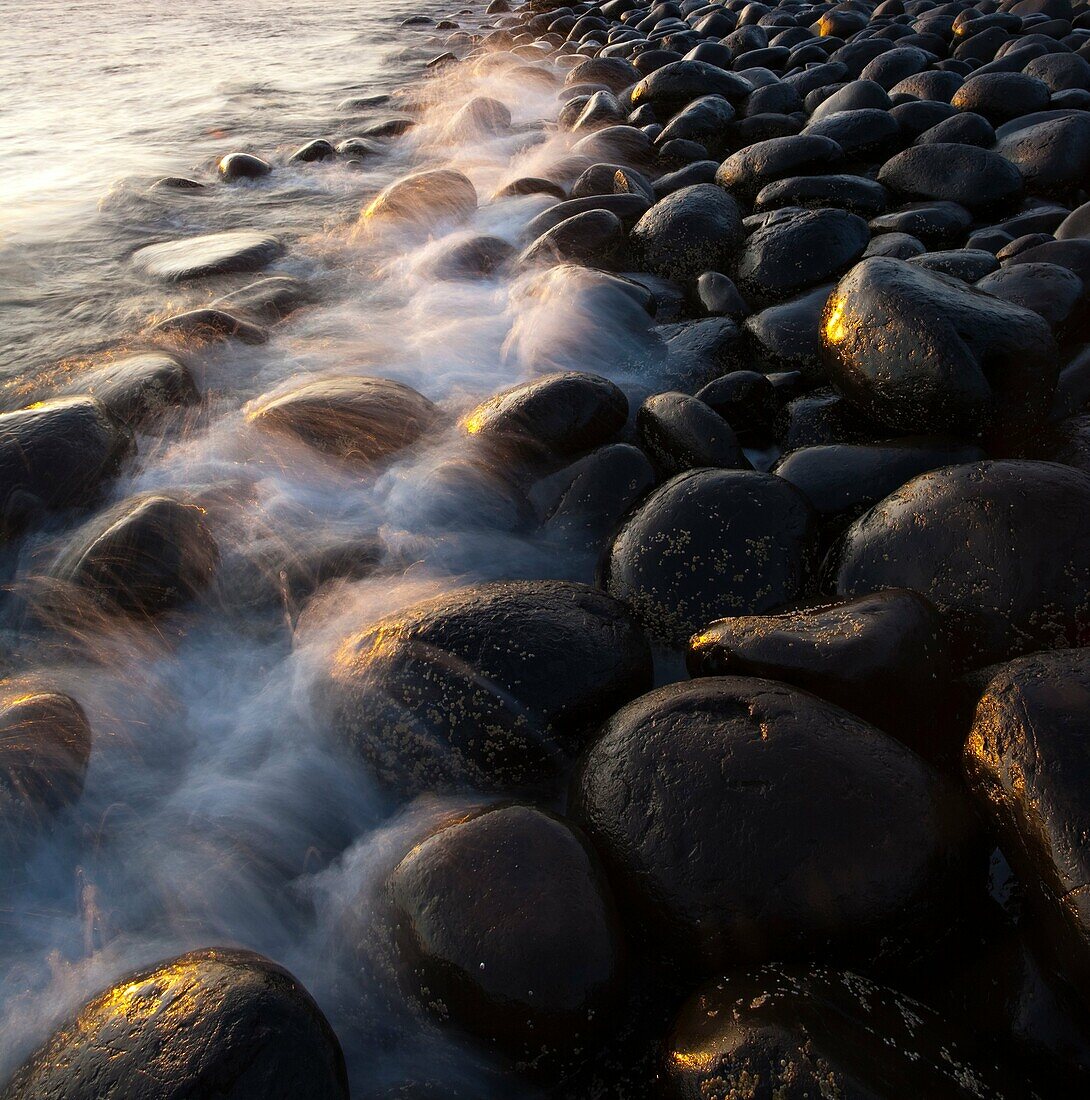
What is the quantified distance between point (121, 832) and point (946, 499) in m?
2.43

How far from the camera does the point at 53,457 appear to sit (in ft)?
10.7

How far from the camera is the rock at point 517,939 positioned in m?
1.63

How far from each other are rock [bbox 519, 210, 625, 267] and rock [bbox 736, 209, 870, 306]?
91cm

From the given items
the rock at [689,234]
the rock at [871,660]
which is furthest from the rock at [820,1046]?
the rock at [689,234]

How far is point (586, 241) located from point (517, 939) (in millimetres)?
4213

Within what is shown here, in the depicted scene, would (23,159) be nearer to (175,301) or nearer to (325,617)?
(175,301)

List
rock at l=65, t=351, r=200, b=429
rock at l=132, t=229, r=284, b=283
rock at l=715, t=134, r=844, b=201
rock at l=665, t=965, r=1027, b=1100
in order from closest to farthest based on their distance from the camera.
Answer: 1. rock at l=665, t=965, r=1027, b=1100
2. rock at l=65, t=351, r=200, b=429
3. rock at l=715, t=134, r=844, b=201
4. rock at l=132, t=229, r=284, b=283

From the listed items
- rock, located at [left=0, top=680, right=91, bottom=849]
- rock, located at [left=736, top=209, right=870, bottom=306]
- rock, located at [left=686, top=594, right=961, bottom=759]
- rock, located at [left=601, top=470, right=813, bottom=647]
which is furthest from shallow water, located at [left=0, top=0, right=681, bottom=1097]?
rock, located at [left=686, top=594, right=961, bottom=759]

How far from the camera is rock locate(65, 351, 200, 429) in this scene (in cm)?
382

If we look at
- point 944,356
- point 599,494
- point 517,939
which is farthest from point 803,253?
point 517,939

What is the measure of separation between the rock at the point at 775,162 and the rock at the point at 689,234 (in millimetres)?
530

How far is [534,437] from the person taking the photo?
10.8 ft

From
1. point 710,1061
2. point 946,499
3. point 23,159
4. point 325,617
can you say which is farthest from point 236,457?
point 23,159

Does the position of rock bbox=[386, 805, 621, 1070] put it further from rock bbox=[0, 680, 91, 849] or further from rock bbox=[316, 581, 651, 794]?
rock bbox=[0, 680, 91, 849]
